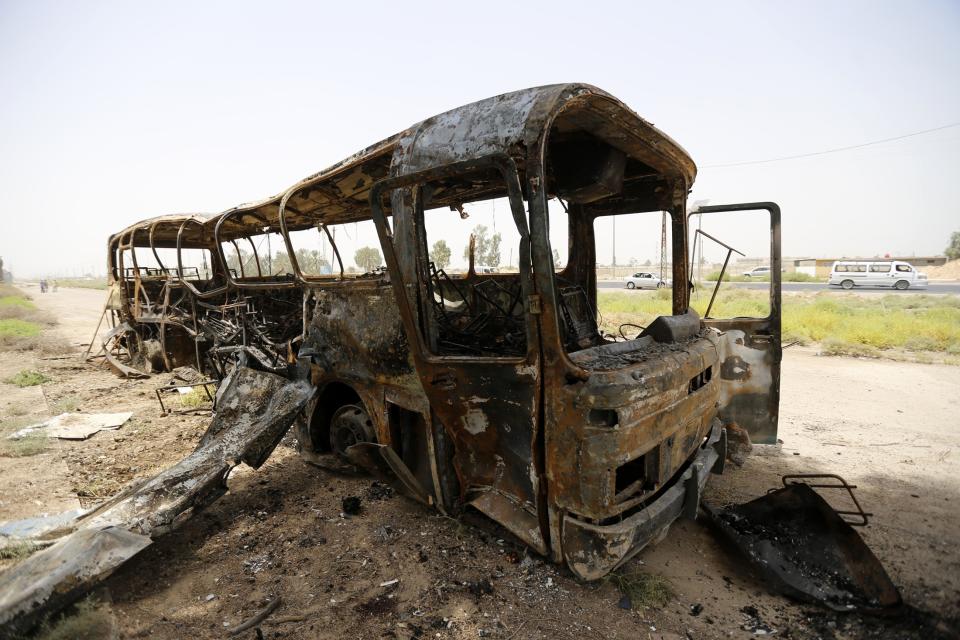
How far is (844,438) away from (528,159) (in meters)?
5.26

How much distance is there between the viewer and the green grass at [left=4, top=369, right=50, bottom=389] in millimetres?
7990

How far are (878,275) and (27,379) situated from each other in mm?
34879

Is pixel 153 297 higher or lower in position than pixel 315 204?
lower

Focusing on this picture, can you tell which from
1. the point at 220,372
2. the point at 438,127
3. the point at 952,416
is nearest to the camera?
the point at 438,127

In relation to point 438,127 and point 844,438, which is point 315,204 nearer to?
point 438,127

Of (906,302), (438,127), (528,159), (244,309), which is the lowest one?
(906,302)

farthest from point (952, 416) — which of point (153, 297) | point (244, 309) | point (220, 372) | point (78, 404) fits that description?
point (153, 297)

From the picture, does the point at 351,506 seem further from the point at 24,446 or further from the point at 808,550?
the point at 24,446

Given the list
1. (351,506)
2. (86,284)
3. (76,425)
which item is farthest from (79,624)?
(86,284)

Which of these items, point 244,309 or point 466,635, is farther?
point 244,309

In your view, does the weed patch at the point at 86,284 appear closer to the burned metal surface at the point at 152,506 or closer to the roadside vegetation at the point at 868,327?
the roadside vegetation at the point at 868,327

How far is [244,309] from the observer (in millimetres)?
6602

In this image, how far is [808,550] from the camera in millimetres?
2867

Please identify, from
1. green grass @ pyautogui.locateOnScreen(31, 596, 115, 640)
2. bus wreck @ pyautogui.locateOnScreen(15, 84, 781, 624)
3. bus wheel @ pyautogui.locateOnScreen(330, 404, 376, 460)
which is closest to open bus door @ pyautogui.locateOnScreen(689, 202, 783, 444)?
bus wreck @ pyautogui.locateOnScreen(15, 84, 781, 624)
